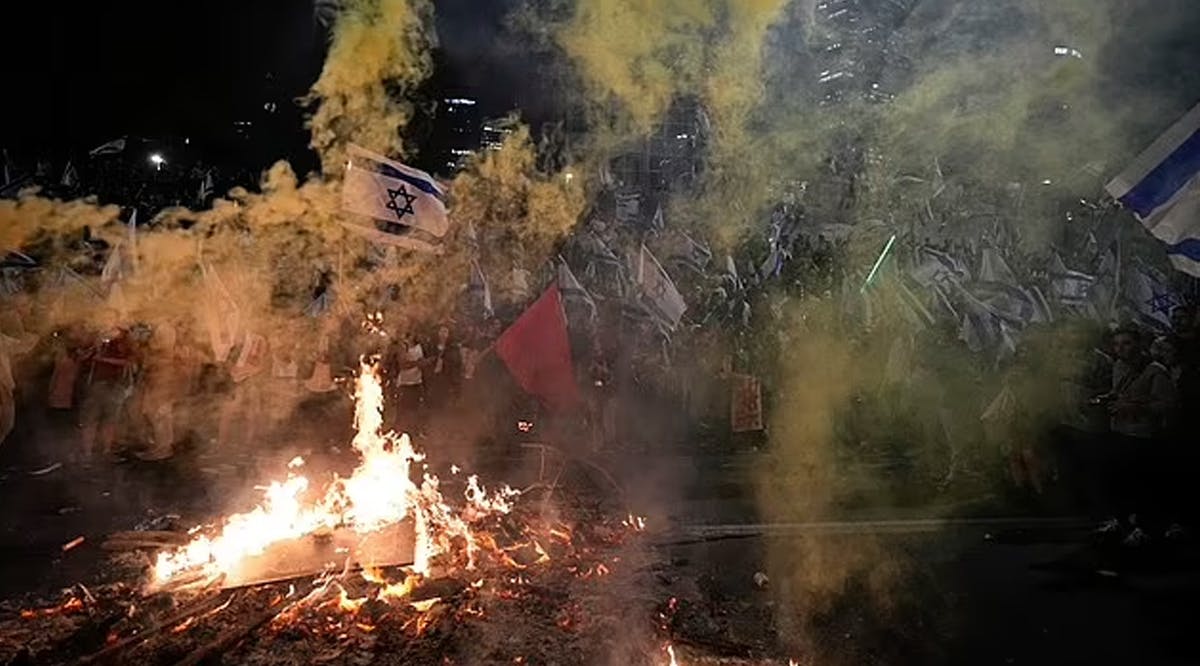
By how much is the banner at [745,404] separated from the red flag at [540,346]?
382 centimetres

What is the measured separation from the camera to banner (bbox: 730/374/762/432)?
42.1ft

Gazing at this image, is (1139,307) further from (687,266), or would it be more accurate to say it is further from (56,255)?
(56,255)

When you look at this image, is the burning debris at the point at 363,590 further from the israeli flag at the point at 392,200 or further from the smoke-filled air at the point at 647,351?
the israeli flag at the point at 392,200

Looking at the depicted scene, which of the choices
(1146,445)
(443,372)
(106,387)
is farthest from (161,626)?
(1146,445)

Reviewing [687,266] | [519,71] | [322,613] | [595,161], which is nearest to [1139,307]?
[687,266]

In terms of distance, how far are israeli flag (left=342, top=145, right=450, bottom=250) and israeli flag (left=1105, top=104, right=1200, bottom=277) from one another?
8.24 metres

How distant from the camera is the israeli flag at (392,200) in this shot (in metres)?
10.6

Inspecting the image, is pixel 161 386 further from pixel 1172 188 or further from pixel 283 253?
pixel 1172 188

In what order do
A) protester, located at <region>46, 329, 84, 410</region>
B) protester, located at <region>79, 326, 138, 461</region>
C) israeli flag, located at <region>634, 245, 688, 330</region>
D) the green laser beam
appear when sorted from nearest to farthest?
protester, located at <region>79, 326, 138, 461</region>
protester, located at <region>46, 329, 84, 410</region>
israeli flag, located at <region>634, 245, 688, 330</region>
the green laser beam

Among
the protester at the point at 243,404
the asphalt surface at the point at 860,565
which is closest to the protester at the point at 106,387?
the asphalt surface at the point at 860,565

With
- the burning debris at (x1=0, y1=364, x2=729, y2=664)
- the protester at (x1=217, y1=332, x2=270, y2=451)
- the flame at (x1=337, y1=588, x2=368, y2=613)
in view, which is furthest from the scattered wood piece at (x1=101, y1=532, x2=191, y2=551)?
the protester at (x1=217, y1=332, x2=270, y2=451)

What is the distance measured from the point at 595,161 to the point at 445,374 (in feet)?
16.2

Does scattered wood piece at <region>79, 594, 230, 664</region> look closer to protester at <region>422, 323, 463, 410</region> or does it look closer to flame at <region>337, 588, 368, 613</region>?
flame at <region>337, 588, 368, 613</region>

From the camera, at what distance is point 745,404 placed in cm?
1309
